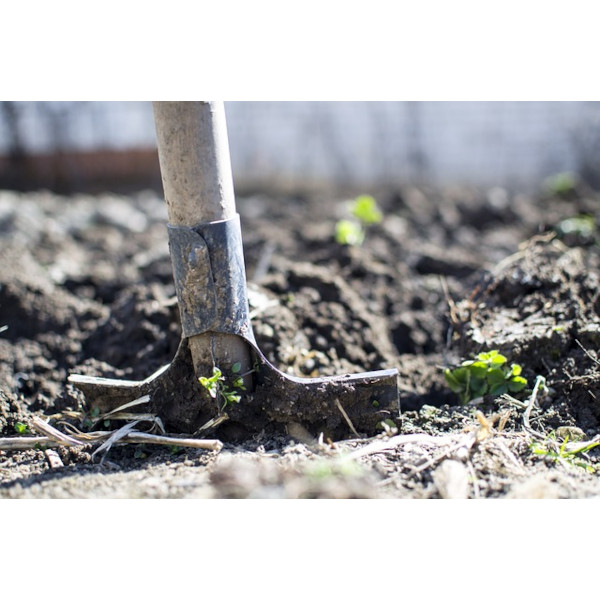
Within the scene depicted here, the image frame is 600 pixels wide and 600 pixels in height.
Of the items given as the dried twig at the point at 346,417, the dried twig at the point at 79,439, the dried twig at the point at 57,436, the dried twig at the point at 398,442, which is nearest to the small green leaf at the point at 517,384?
the dried twig at the point at 398,442

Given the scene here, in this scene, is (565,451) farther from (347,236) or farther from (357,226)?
(357,226)

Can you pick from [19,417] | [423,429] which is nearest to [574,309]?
[423,429]

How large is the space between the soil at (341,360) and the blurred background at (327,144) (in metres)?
3.63

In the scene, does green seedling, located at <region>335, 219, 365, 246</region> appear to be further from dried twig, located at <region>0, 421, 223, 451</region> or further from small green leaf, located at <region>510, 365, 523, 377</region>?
dried twig, located at <region>0, 421, 223, 451</region>

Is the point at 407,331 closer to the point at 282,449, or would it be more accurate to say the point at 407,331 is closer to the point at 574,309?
the point at 574,309

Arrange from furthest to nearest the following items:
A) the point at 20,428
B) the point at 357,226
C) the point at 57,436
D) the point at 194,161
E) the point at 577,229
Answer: the point at 357,226 → the point at 577,229 → the point at 20,428 → the point at 57,436 → the point at 194,161

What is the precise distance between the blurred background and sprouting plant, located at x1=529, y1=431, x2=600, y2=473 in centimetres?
617

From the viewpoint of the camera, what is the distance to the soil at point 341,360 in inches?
74.1

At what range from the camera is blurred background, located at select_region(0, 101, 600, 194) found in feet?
26.5

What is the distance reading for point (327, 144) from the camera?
8.22 metres

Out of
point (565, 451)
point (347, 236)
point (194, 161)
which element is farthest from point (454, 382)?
point (347, 236)

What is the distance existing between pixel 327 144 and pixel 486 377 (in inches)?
248

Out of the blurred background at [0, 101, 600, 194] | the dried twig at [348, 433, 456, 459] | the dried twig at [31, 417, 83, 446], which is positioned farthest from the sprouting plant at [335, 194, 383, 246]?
the blurred background at [0, 101, 600, 194]

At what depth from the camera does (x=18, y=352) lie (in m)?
2.92
